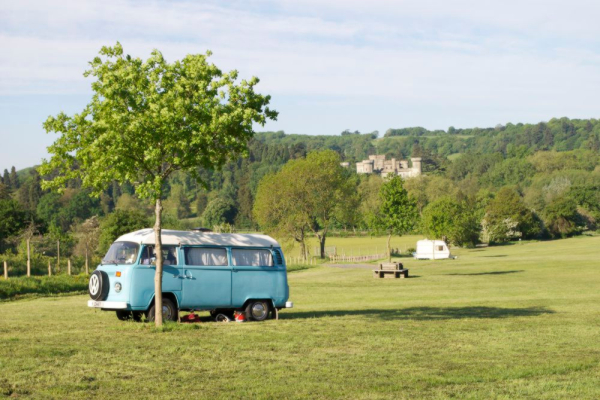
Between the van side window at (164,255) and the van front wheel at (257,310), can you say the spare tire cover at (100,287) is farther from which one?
the van front wheel at (257,310)

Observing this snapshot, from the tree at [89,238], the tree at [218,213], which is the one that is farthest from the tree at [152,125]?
the tree at [218,213]

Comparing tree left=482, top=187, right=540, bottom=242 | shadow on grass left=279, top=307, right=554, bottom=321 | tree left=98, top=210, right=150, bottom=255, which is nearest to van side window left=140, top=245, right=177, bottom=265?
shadow on grass left=279, top=307, right=554, bottom=321

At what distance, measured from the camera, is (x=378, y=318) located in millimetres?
23344

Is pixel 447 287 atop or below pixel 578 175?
below

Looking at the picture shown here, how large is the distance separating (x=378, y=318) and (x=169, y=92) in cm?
957

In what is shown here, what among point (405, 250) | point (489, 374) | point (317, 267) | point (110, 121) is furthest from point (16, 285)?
point (405, 250)

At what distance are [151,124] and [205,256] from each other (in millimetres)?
4727

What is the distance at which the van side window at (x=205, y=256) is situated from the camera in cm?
2167

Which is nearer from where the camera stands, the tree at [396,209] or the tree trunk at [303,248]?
the tree at [396,209]

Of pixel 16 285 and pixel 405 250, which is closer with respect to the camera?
pixel 16 285

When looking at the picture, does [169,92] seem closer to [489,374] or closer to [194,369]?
[194,369]

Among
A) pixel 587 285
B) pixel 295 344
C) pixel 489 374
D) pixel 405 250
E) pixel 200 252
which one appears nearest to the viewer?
pixel 489 374

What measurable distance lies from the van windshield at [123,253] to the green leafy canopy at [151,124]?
1.98 m

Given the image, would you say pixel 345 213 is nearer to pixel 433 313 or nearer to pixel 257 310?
pixel 433 313
